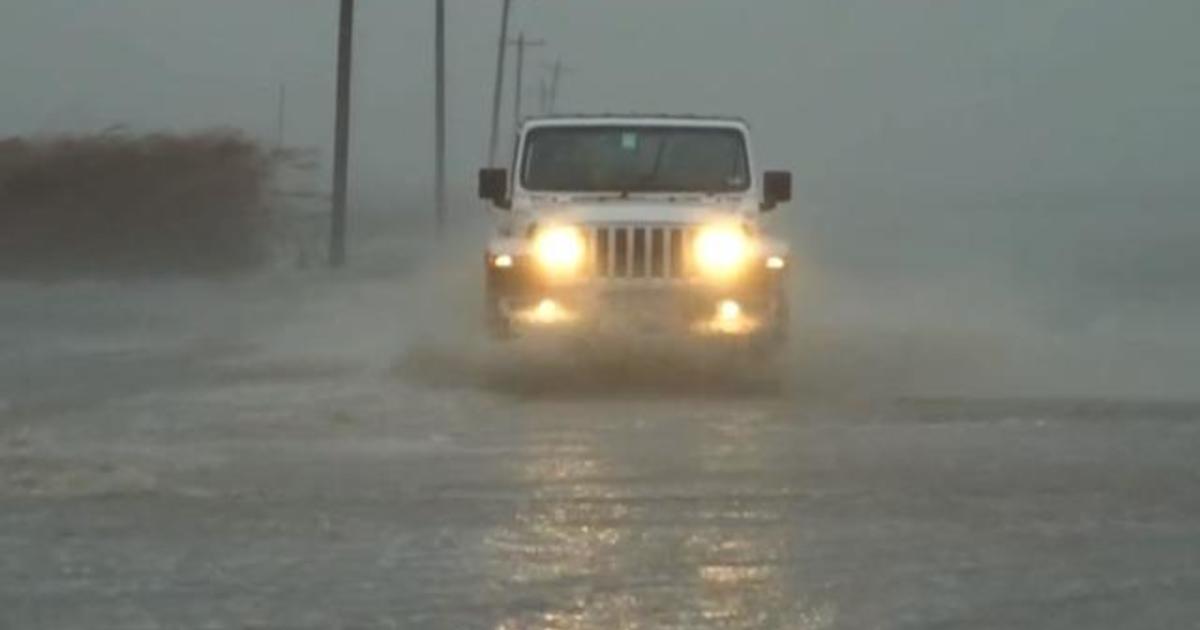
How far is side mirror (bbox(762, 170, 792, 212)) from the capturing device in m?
23.9

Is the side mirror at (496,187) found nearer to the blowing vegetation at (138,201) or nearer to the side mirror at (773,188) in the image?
the side mirror at (773,188)

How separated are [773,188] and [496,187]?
2.40 meters

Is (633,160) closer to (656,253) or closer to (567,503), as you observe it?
(656,253)

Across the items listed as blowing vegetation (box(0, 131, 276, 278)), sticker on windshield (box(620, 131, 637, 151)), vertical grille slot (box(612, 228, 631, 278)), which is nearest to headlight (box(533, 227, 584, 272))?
vertical grille slot (box(612, 228, 631, 278))

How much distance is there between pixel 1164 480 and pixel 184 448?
239 inches

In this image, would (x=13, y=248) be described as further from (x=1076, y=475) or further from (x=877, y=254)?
(x=1076, y=475)

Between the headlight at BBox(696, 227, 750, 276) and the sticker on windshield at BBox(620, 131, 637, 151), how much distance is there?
59.1 inches

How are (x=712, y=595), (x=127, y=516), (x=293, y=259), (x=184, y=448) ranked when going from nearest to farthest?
1. (x=712, y=595)
2. (x=127, y=516)
3. (x=184, y=448)
4. (x=293, y=259)

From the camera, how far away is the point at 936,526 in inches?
534

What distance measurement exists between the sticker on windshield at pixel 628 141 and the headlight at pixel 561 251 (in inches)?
62.2

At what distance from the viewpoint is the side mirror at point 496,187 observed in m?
23.8

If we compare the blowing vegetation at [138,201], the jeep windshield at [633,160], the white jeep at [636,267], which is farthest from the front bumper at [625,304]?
the blowing vegetation at [138,201]

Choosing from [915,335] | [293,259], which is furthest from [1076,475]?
[293,259]

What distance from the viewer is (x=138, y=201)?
186 feet
